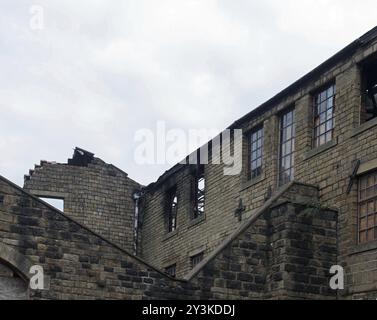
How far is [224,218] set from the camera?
72.0 feet

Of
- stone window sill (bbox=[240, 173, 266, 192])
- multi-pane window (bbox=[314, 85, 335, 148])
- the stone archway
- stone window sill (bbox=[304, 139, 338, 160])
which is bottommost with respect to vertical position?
the stone archway

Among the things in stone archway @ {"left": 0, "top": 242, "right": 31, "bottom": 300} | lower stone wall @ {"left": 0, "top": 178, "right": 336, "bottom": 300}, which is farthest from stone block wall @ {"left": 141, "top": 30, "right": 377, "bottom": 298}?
stone archway @ {"left": 0, "top": 242, "right": 31, "bottom": 300}

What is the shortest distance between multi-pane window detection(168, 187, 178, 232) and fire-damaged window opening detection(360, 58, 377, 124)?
365 inches

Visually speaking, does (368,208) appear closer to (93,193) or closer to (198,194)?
(198,194)

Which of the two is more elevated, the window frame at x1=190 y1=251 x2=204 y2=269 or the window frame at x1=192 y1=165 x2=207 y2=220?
the window frame at x1=192 y1=165 x2=207 y2=220

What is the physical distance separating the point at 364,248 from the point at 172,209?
37.2ft

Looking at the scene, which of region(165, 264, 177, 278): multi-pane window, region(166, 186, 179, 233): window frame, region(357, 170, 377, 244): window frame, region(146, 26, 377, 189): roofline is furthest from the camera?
region(166, 186, 179, 233): window frame

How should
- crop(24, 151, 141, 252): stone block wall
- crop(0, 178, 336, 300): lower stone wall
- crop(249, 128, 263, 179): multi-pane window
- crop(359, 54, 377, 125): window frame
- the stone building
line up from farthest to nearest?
crop(24, 151, 141, 252): stone block wall
crop(249, 128, 263, 179): multi-pane window
crop(359, 54, 377, 125): window frame
the stone building
crop(0, 178, 336, 300): lower stone wall

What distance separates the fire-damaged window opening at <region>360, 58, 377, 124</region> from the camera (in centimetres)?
1727

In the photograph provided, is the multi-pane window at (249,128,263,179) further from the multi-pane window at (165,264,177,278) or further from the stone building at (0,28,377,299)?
the multi-pane window at (165,264,177,278)

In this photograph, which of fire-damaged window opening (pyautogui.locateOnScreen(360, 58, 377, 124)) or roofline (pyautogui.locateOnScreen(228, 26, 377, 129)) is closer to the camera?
roofline (pyautogui.locateOnScreen(228, 26, 377, 129))

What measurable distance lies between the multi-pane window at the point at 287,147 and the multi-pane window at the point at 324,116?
84 cm
